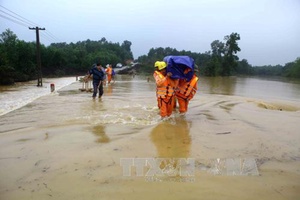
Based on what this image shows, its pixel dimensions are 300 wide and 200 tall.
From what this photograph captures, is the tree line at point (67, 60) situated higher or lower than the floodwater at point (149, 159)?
higher

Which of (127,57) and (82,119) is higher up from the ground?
(127,57)

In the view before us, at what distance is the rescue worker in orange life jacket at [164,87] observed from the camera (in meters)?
6.40

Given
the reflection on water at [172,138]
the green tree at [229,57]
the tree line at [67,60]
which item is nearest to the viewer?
the reflection on water at [172,138]

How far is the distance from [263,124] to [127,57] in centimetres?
8768

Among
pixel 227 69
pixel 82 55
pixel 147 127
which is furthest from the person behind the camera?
pixel 82 55

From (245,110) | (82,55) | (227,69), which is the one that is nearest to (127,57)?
(82,55)

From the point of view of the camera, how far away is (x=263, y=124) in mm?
6305

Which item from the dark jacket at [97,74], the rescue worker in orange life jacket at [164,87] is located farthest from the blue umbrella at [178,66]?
the dark jacket at [97,74]

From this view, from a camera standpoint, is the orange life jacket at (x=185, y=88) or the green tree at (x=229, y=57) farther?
the green tree at (x=229, y=57)

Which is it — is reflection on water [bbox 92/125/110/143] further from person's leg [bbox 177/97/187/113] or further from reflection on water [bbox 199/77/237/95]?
reflection on water [bbox 199/77/237/95]

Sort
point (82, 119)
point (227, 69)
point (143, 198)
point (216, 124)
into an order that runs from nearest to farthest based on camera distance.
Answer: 1. point (143, 198)
2. point (216, 124)
3. point (82, 119)
4. point (227, 69)

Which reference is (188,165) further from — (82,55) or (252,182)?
(82,55)

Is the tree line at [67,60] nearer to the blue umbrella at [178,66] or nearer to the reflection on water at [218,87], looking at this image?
the reflection on water at [218,87]

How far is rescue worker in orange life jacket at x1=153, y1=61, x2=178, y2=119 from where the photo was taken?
252 inches
